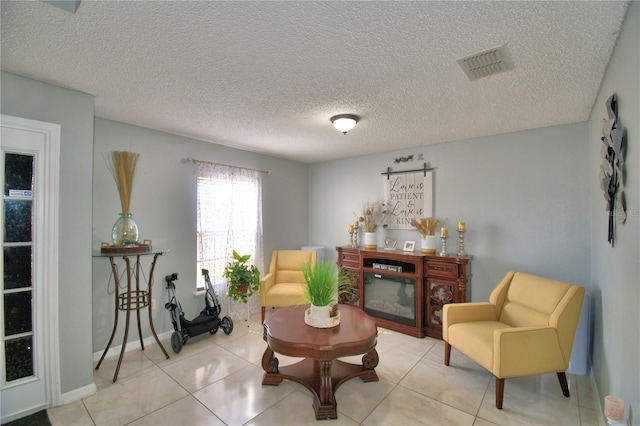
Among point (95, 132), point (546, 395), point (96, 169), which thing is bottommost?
point (546, 395)

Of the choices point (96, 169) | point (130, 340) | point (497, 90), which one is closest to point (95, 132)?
point (96, 169)

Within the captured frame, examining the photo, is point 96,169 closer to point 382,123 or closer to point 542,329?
point 382,123

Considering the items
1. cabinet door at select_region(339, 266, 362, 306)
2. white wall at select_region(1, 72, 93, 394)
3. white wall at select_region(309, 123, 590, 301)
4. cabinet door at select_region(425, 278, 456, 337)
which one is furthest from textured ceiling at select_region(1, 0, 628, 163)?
cabinet door at select_region(339, 266, 362, 306)

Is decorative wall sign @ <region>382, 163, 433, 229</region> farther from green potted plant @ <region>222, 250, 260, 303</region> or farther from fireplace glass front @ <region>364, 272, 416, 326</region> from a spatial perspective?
green potted plant @ <region>222, 250, 260, 303</region>

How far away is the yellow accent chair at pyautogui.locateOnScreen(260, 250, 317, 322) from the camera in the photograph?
356cm

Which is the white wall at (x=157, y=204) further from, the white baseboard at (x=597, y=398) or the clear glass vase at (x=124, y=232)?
the white baseboard at (x=597, y=398)

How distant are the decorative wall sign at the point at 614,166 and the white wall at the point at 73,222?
350 cm

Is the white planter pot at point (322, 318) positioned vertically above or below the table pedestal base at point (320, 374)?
above

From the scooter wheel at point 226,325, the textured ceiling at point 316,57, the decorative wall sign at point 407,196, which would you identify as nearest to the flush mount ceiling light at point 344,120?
the textured ceiling at point 316,57

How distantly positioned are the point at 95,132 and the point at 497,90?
11.8 ft

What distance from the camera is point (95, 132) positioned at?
109 inches

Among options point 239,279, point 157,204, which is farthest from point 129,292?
point 239,279

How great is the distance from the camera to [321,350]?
1.98 m

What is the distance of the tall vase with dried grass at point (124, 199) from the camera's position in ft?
8.33
